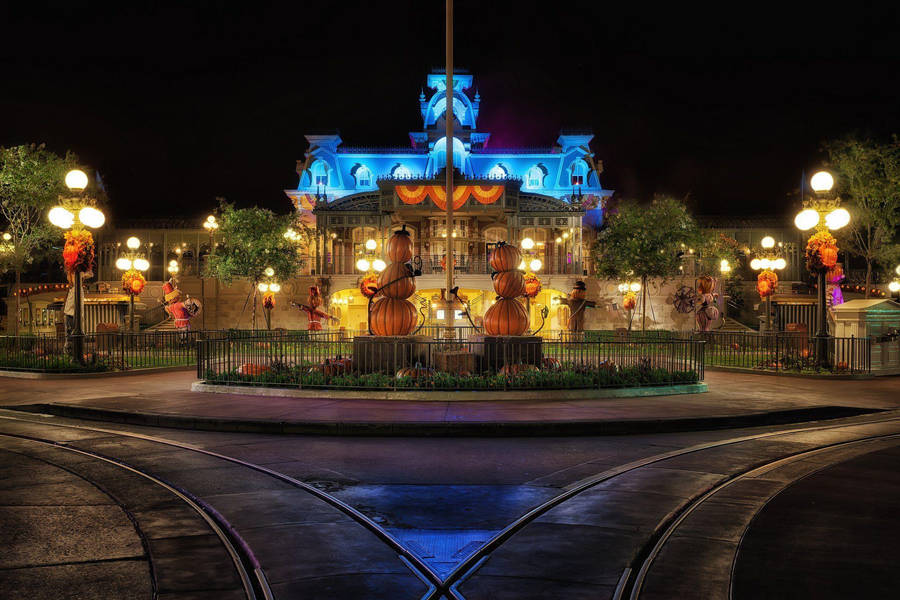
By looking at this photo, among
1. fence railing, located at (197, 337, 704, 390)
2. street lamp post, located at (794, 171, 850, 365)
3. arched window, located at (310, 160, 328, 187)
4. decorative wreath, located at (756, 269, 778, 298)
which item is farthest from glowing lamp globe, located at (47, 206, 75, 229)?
arched window, located at (310, 160, 328, 187)

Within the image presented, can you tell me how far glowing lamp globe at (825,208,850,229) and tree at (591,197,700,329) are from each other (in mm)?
15679

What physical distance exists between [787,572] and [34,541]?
17.2ft

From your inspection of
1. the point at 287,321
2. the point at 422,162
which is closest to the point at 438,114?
the point at 422,162

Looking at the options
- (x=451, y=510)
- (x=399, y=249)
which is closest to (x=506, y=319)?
(x=399, y=249)

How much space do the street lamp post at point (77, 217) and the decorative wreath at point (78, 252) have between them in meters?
0.06

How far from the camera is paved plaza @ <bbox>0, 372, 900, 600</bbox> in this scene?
15.0 feet

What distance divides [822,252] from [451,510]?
669 inches

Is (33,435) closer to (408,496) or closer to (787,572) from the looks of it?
(408,496)

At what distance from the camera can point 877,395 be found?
50.6ft

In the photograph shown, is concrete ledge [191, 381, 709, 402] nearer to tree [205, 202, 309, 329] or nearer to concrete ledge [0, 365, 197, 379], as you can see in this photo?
concrete ledge [0, 365, 197, 379]

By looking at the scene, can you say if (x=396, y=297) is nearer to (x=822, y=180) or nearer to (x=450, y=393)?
(x=450, y=393)

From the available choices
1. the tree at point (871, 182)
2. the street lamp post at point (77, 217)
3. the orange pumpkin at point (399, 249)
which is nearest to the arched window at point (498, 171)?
the tree at point (871, 182)

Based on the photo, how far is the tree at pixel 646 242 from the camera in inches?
1406

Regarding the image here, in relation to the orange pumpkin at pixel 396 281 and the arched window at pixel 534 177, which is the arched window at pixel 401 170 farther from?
the orange pumpkin at pixel 396 281
